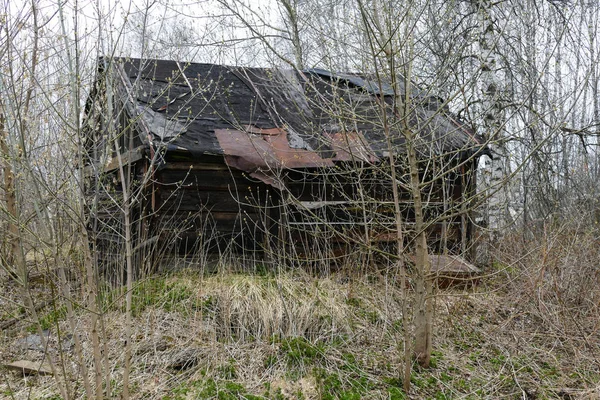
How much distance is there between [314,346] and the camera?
5.16m

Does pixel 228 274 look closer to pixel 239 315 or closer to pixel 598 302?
pixel 239 315

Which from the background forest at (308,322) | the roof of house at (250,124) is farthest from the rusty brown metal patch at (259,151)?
the background forest at (308,322)

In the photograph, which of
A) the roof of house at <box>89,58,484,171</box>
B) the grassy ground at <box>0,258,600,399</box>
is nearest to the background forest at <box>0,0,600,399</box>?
the grassy ground at <box>0,258,600,399</box>

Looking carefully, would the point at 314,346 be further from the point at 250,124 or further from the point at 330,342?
the point at 250,124

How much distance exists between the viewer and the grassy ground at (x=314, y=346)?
4715 mm

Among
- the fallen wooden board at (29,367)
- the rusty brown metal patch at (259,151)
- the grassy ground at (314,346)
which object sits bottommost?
the fallen wooden board at (29,367)

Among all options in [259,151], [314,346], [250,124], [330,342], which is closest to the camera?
[314,346]

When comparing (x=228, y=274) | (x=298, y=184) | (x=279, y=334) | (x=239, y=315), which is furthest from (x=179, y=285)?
(x=298, y=184)

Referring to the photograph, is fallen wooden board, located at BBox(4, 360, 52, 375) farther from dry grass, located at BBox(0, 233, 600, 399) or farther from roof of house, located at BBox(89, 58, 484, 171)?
roof of house, located at BBox(89, 58, 484, 171)

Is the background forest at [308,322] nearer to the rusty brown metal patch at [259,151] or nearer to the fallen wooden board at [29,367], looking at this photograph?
the fallen wooden board at [29,367]

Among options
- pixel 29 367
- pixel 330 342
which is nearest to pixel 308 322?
pixel 330 342

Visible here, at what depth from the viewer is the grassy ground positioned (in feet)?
15.5

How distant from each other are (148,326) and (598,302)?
4.53 metres

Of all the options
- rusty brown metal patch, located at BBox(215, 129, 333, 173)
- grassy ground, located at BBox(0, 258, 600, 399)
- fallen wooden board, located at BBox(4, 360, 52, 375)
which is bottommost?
fallen wooden board, located at BBox(4, 360, 52, 375)
